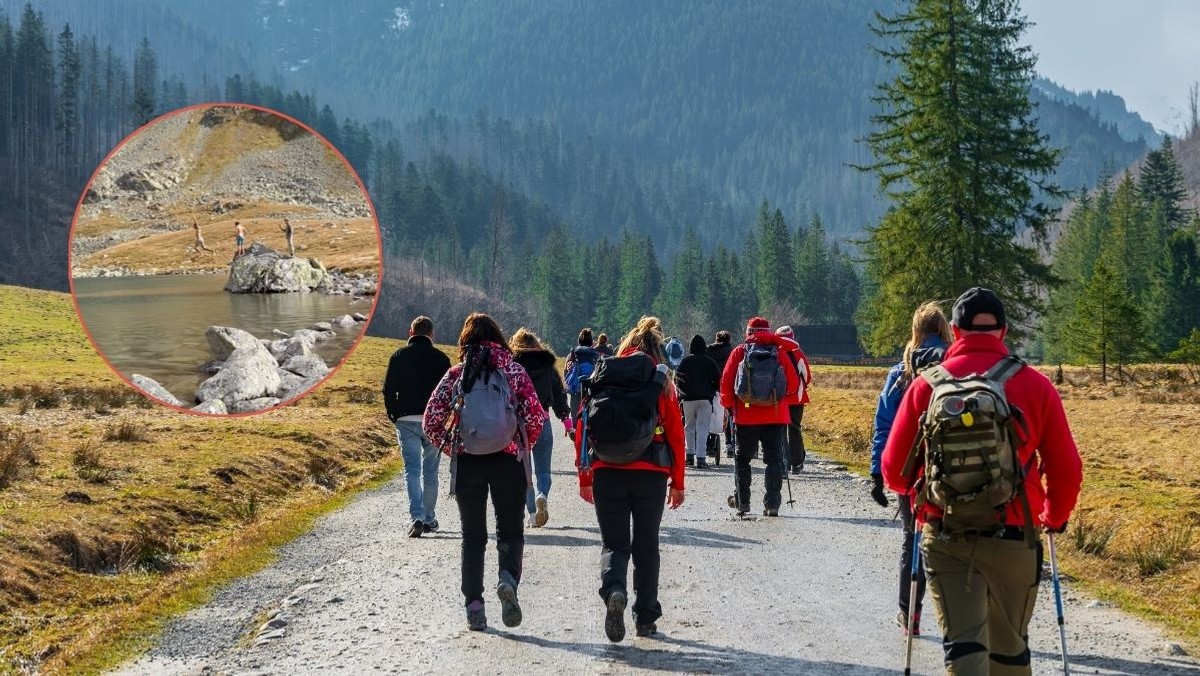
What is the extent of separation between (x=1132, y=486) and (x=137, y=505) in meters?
13.0

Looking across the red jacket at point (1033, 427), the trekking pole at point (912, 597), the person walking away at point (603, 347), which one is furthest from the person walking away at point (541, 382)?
the red jacket at point (1033, 427)

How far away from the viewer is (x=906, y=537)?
8820 mm

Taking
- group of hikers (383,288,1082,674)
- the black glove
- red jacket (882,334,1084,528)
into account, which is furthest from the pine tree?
red jacket (882,334,1084,528)

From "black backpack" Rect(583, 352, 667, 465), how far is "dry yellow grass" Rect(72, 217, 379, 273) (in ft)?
14.9

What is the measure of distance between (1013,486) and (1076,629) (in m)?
3.54

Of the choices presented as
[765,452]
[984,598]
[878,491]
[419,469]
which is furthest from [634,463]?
[765,452]

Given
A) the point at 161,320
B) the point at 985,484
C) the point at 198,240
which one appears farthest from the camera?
the point at 198,240

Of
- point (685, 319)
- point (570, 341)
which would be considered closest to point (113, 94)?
point (570, 341)

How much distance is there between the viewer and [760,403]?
14117 mm

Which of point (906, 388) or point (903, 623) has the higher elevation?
point (906, 388)

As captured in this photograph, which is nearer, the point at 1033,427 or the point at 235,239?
the point at 1033,427

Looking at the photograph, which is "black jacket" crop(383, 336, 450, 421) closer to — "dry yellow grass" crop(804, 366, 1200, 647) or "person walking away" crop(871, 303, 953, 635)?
"person walking away" crop(871, 303, 953, 635)

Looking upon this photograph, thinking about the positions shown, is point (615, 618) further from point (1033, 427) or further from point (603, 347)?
point (603, 347)

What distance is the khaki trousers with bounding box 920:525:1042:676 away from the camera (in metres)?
5.80
